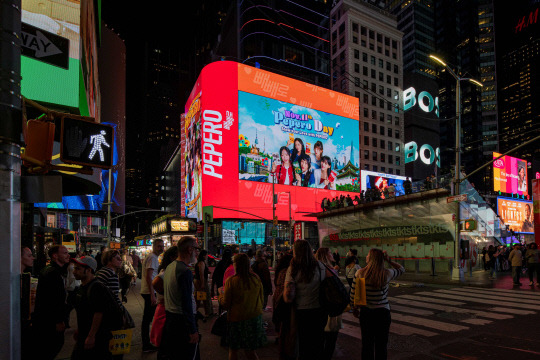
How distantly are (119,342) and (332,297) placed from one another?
2.52 m

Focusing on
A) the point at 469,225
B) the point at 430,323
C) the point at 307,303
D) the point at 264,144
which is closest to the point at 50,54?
the point at 307,303

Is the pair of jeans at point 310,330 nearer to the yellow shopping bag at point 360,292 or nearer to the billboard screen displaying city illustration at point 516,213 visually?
the yellow shopping bag at point 360,292

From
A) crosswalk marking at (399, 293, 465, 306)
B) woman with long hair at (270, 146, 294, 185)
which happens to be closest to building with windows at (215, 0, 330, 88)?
woman with long hair at (270, 146, 294, 185)

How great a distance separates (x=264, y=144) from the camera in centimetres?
6122

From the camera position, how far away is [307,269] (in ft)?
15.5

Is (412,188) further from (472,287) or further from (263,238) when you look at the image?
(263,238)

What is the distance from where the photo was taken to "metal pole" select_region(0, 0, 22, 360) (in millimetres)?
2994

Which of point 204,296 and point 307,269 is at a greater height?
point 307,269

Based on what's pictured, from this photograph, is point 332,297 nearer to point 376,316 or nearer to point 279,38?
point 376,316

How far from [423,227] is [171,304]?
85.0ft

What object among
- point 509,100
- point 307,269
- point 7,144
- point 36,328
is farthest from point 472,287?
point 509,100

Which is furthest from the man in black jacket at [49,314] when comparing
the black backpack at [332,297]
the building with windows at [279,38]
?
the building with windows at [279,38]

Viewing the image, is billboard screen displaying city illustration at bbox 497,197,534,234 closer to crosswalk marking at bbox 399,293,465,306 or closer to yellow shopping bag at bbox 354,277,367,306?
crosswalk marking at bbox 399,293,465,306

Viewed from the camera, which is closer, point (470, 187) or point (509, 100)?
point (470, 187)
